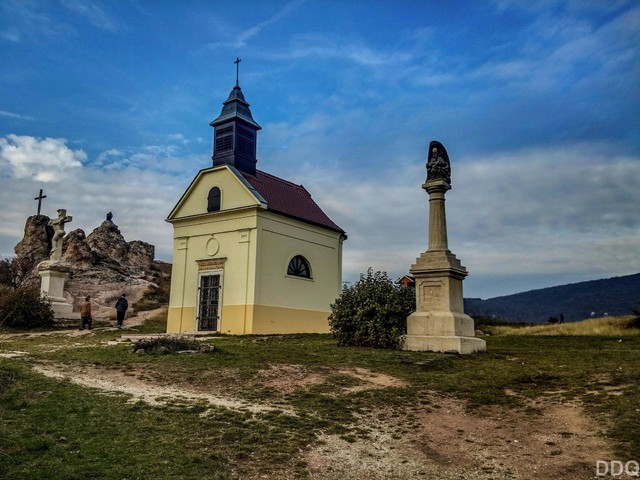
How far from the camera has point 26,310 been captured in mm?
23375

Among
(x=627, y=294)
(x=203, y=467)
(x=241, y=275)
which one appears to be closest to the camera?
(x=203, y=467)

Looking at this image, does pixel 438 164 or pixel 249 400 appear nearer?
pixel 249 400

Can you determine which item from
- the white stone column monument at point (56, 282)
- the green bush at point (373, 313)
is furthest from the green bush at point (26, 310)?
the green bush at point (373, 313)

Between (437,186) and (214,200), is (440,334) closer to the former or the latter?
(437,186)

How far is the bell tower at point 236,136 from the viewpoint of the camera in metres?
24.8

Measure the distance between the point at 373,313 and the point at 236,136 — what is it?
41.8ft

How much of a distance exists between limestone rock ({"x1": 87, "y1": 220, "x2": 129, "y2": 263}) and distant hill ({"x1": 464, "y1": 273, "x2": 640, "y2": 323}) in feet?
178

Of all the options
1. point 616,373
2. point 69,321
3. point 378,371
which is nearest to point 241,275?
point 69,321

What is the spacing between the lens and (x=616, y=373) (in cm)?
996

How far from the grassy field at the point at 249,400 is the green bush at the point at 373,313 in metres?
0.86

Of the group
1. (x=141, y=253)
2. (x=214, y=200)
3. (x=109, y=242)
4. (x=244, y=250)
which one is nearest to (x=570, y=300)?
(x=141, y=253)

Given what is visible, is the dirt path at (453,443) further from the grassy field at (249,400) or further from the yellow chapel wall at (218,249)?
the yellow chapel wall at (218,249)

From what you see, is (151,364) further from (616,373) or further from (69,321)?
(69,321)

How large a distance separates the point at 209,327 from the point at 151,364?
10727 mm
